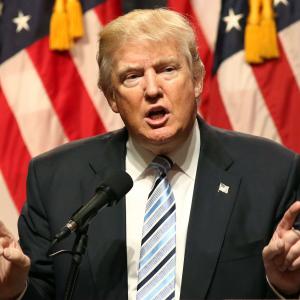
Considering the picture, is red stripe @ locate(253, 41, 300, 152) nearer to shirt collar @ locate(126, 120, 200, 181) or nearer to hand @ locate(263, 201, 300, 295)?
shirt collar @ locate(126, 120, 200, 181)

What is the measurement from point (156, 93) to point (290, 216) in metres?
0.60

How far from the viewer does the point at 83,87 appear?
3.49 m

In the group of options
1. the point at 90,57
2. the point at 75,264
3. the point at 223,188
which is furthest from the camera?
the point at 90,57

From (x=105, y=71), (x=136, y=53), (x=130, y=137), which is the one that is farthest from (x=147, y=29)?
(x=130, y=137)

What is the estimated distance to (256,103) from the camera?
11.1ft

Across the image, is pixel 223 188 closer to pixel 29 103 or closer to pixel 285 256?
pixel 285 256

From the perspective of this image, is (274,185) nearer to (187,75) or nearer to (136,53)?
(187,75)

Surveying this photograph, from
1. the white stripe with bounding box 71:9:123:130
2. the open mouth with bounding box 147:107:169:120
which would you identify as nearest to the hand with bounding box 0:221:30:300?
the open mouth with bounding box 147:107:169:120

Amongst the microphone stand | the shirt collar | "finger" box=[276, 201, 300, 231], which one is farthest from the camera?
the shirt collar

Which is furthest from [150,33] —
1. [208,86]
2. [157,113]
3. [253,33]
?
[208,86]

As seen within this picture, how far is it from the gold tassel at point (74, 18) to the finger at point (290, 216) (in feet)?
5.94

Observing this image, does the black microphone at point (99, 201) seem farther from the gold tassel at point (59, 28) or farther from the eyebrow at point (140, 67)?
the gold tassel at point (59, 28)

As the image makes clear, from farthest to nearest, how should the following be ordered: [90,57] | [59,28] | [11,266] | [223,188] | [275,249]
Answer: [90,57]
[59,28]
[223,188]
[11,266]
[275,249]

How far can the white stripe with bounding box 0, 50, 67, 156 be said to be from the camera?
3449 mm
